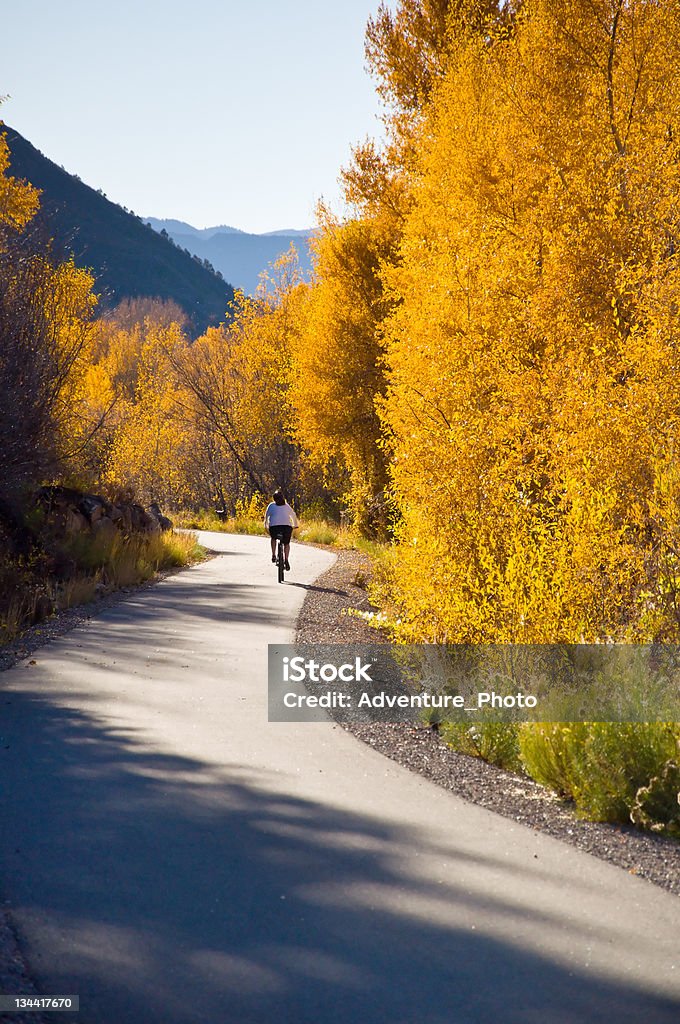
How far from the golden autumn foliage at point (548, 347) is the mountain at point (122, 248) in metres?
104

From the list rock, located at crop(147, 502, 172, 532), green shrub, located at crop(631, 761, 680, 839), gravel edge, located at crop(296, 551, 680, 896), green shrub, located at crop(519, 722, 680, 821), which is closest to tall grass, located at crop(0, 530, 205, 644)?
rock, located at crop(147, 502, 172, 532)

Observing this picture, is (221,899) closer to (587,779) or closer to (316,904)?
(316,904)

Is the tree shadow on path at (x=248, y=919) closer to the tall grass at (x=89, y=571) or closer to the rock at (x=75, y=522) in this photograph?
the tall grass at (x=89, y=571)

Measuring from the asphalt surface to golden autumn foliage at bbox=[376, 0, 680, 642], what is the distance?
2.53 m

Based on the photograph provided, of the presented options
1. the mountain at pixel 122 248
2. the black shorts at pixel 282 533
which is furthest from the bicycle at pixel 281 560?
the mountain at pixel 122 248

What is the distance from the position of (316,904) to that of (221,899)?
0.42 meters

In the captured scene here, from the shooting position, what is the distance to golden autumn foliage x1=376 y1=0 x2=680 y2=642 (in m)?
7.93

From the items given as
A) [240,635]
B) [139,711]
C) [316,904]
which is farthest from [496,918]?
[240,635]

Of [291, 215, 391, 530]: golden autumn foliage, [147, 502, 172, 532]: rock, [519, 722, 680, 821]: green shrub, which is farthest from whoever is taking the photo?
[291, 215, 391, 530]: golden autumn foliage

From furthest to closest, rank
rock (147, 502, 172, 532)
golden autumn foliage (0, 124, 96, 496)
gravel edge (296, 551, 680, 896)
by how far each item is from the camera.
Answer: rock (147, 502, 172, 532) → golden autumn foliage (0, 124, 96, 496) → gravel edge (296, 551, 680, 896)

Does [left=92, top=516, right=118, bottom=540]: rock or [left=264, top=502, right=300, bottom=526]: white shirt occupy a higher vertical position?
[left=264, top=502, right=300, bottom=526]: white shirt

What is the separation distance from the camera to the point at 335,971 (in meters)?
3.57

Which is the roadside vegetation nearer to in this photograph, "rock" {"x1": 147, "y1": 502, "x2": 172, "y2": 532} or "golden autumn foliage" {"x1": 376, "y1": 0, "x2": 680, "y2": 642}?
"golden autumn foliage" {"x1": 376, "y1": 0, "x2": 680, "y2": 642}

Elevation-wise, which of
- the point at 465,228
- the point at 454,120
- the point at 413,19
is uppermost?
the point at 413,19
